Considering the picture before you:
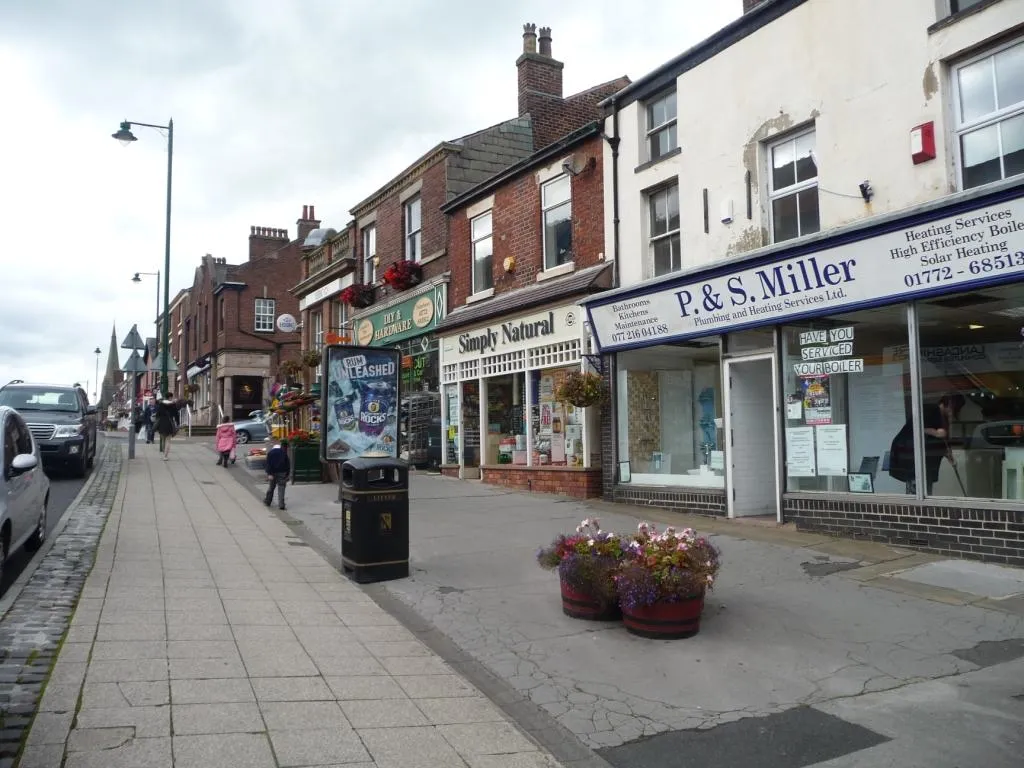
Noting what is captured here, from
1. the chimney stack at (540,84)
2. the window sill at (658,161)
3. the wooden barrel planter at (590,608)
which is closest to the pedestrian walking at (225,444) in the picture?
the chimney stack at (540,84)

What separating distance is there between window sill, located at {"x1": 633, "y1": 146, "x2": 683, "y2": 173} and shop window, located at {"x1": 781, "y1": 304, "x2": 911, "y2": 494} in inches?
144

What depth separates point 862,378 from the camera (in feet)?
34.0

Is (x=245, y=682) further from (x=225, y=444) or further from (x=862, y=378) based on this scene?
(x=225, y=444)

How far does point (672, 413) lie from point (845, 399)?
3657 mm

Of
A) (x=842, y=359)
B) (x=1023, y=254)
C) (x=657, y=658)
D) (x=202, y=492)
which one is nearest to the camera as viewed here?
(x=657, y=658)

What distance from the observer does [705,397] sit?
13141 millimetres

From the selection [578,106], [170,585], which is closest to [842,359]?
[170,585]

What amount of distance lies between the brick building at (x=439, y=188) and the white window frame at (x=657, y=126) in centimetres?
652

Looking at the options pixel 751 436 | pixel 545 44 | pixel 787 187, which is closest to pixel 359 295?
pixel 545 44

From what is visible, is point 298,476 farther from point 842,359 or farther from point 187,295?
point 187,295

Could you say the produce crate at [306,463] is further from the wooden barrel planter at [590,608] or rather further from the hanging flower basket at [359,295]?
the wooden barrel planter at [590,608]

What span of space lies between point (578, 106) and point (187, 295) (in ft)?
134

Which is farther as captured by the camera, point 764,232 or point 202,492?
point 202,492

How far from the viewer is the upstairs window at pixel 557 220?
51.1 ft
